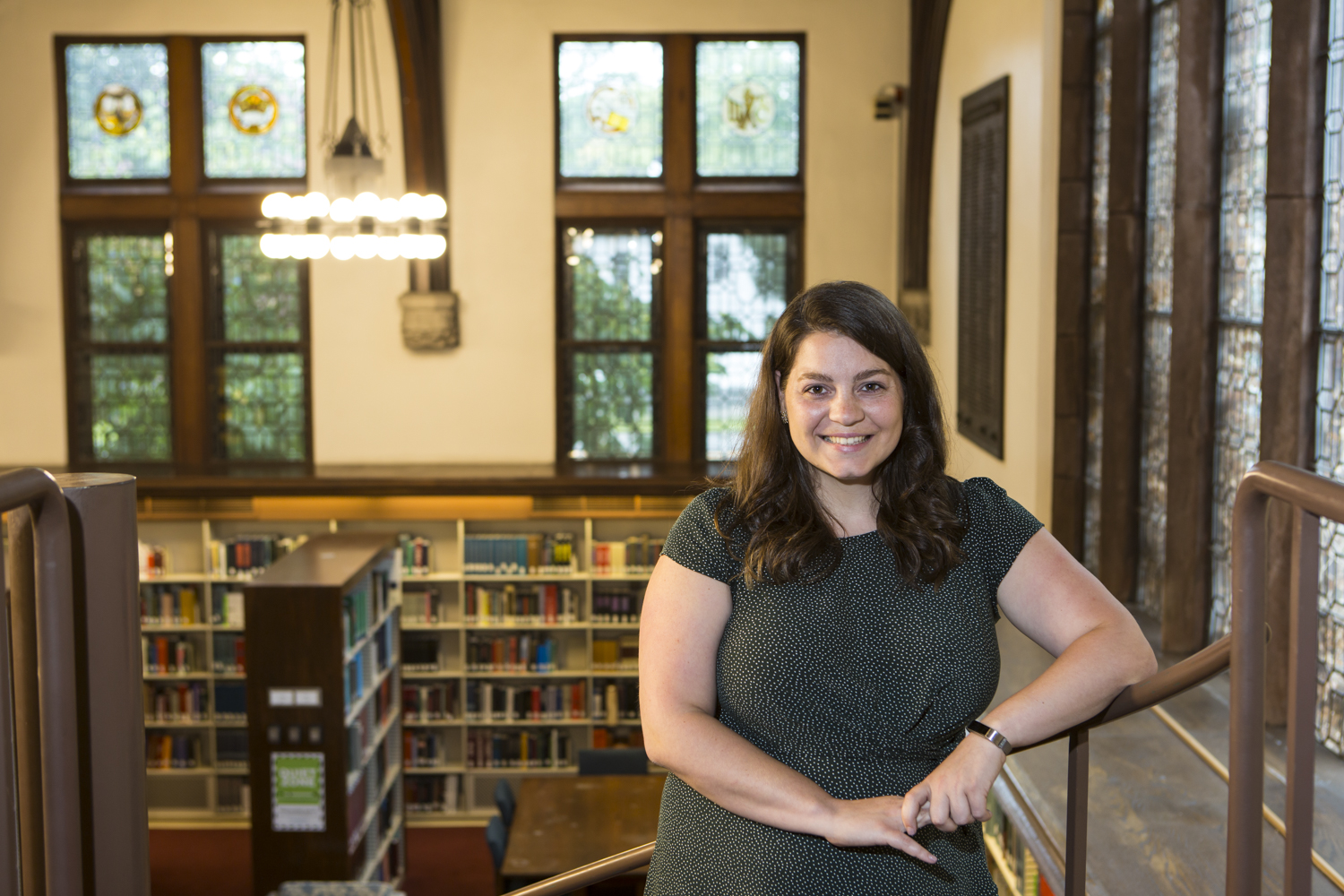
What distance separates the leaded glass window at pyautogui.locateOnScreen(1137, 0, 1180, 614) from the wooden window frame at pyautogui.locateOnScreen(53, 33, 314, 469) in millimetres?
6297

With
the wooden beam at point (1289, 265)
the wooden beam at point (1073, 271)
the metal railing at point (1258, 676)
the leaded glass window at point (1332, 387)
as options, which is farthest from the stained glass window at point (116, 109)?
the metal railing at point (1258, 676)

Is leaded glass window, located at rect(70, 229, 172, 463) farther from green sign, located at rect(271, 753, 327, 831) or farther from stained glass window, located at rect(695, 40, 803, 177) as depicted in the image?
stained glass window, located at rect(695, 40, 803, 177)

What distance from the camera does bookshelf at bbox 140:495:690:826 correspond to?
911 centimetres

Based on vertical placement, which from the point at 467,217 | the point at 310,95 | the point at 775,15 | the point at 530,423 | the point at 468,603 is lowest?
the point at 468,603

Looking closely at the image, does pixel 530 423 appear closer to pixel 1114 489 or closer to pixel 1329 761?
pixel 1114 489

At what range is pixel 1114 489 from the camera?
542 centimetres

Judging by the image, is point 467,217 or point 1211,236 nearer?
point 1211,236

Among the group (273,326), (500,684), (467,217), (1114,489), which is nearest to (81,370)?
(273,326)

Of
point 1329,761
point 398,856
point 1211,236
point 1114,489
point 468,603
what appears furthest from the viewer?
point 468,603

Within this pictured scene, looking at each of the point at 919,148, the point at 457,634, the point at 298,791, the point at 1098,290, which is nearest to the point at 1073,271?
the point at 1098,290

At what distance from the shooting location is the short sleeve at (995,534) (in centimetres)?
175

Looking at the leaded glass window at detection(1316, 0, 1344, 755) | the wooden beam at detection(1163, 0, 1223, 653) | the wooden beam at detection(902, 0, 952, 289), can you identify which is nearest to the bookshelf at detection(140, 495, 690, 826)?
the wooden beam at detection(902, 0, 952, 289)

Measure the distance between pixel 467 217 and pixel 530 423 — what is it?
5.32 feet

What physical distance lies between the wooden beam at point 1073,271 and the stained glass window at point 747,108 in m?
4.02
